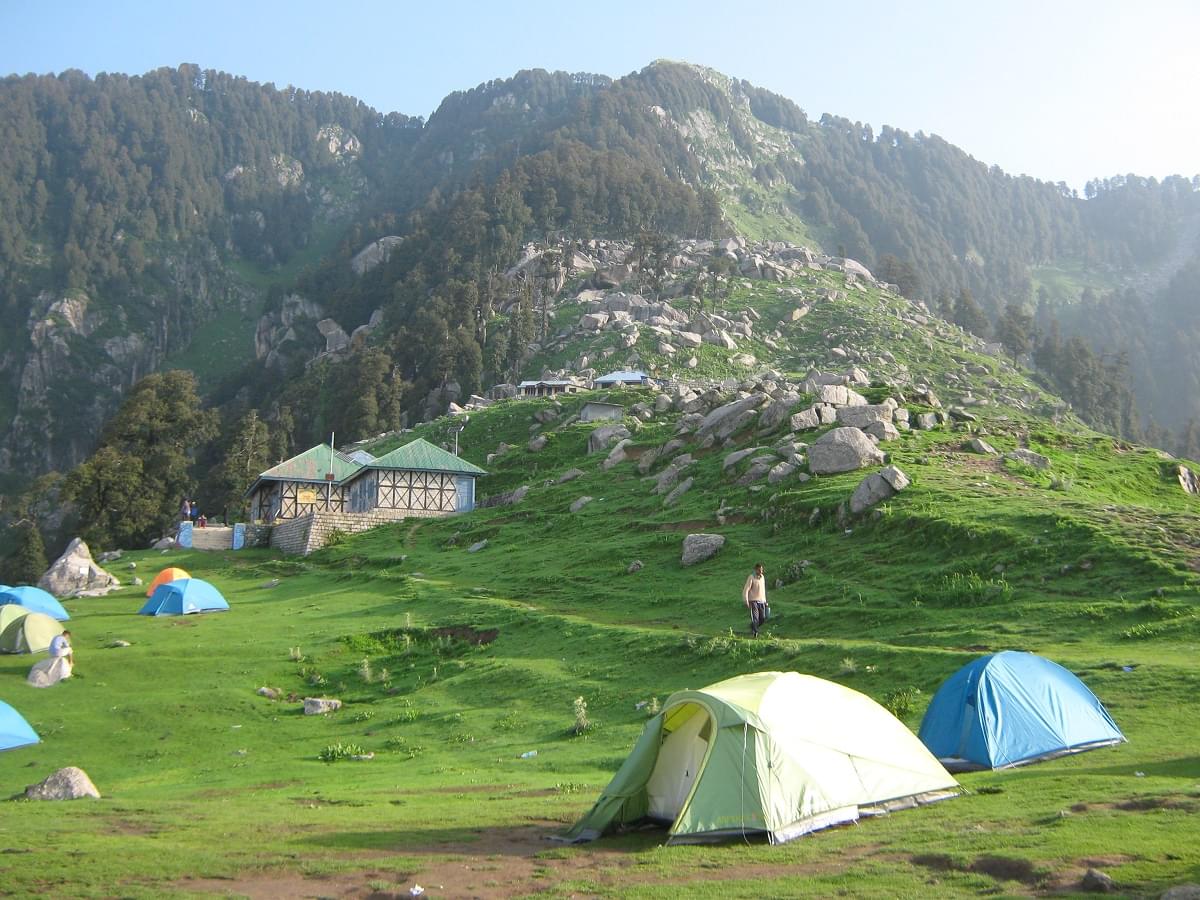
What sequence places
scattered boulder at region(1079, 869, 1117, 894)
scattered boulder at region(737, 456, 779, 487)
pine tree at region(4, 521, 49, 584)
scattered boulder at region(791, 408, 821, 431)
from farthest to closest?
pine tree at region(4, 521, 49, 584)
scattered boulder at region(791, 408, 821, 431)
scattered boulder at region(737, 456, 779, 487)
scattered boulder at region(1079, 869, 1117, 894)

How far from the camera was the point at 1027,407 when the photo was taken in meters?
102

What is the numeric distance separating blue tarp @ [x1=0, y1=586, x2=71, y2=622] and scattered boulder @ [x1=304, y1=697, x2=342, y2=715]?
748 inches

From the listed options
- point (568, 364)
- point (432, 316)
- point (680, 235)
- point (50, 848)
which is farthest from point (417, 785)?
point (680, 235)

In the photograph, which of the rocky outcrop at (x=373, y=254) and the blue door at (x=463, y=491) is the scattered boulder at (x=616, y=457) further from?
the rocky outcrop at (x=373, y=254)

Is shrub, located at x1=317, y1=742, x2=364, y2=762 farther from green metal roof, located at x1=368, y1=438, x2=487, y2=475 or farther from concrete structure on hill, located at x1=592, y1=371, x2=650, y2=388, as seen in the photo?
concrete structure on hill, located at x1=592, y1=371, x2=650, y2=388

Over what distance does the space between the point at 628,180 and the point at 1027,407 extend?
80.6 meters

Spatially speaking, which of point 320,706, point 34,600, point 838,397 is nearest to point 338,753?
point 320,706

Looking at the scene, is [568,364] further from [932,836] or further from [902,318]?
[932,836]

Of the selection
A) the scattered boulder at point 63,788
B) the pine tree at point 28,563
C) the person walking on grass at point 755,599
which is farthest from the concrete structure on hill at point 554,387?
the scattered boulder at point 63,788

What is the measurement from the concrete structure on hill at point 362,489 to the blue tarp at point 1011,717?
159 feet

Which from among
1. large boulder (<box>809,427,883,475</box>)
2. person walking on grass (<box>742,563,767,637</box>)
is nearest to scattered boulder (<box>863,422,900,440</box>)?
large boulder (<box>809,427,883,475</box>)

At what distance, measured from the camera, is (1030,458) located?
46250 mm

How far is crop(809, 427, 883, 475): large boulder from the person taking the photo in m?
44.9

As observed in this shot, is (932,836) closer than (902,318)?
Yes
